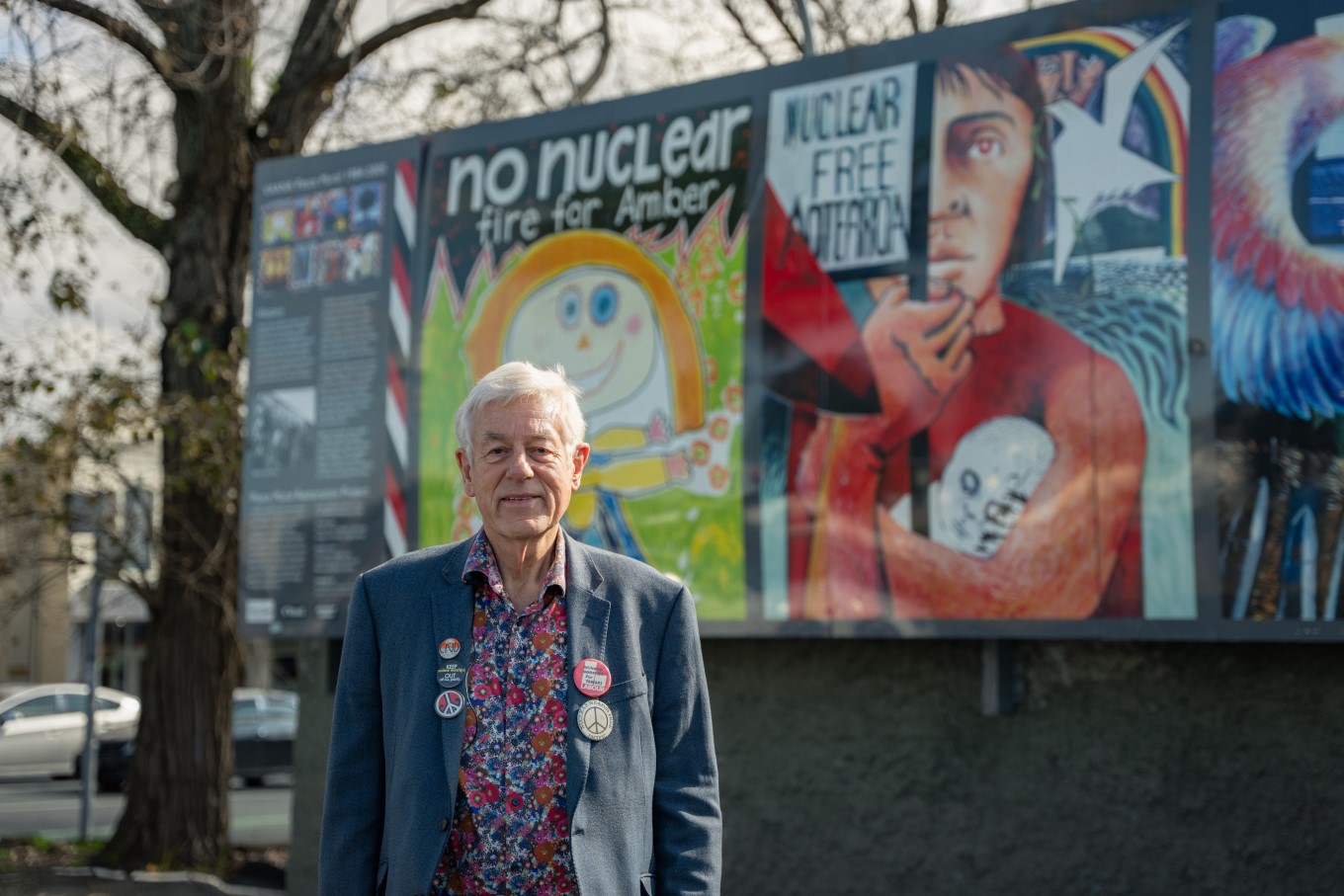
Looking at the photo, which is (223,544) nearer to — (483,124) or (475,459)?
(483,124)

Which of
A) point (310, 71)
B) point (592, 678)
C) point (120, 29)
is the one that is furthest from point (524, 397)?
point (310, 71)

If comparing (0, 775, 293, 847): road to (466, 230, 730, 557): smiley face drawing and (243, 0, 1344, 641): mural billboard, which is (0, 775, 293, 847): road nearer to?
(466, 230, 730, 557): smiley face drawing

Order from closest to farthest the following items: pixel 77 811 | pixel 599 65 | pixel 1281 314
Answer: pixel 1281 314
pixel 599 65
pixel 77 811

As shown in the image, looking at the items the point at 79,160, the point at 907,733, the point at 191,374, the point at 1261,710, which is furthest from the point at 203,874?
the point at 1261,710

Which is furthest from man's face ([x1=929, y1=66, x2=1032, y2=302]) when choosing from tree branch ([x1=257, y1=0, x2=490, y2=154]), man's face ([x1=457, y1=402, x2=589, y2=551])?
tree branch ([x1=257, y1=0, x2=490, y2=154])

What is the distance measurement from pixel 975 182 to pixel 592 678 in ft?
11.8

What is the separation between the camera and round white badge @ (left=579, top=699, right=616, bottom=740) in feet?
10.6

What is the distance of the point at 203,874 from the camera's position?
9812 millimetres

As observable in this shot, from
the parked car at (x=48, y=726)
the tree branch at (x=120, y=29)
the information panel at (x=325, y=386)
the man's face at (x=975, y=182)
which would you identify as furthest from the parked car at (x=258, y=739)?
the man's face at (x=975, y=182)

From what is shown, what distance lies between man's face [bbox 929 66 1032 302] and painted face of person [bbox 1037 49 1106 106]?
0.12 m

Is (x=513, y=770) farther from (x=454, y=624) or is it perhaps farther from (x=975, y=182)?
(x=975, y=182)

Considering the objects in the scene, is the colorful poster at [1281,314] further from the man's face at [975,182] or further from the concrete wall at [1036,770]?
the man's face at [975,182]

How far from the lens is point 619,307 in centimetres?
732

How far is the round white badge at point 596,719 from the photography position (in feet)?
10.6
